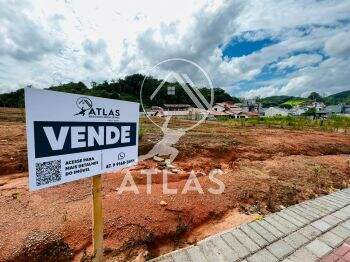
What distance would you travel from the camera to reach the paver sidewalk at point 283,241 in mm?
2670

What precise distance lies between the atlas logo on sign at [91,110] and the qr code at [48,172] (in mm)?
379

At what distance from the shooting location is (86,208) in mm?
3527

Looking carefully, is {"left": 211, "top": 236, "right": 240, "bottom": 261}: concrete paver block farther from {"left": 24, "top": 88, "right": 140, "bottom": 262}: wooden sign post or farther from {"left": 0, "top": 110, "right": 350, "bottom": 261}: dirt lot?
{"left": 24, "top": 88, "right": 140, "bottom": 262}: wooden sign post

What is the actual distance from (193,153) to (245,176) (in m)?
2.64

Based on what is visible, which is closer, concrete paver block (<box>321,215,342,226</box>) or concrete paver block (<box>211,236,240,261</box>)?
concrete paver block (<box>211,236,240,261</box>)

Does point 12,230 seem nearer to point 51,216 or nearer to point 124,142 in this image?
point 51,216

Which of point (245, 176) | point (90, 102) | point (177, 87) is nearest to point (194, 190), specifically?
point (245, 176)

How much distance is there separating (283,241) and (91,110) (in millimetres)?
2666

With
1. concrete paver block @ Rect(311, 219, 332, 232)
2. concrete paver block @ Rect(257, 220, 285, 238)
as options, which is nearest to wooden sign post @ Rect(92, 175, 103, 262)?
concrete paver block @ Rect(257, 220, 285, 238)

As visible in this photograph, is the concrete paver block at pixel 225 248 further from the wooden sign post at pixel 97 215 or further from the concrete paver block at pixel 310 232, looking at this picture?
the wooden sign post at pixel 97 215

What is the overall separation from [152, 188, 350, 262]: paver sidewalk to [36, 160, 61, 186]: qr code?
145 centimetres

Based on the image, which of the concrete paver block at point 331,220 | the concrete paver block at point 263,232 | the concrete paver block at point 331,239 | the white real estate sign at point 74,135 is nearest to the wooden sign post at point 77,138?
the white real estate sign at point 74,135

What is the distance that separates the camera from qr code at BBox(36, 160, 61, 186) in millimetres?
1623

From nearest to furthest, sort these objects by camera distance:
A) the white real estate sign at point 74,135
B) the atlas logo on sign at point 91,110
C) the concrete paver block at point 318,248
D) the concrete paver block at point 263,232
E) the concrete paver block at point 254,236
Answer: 1. the white real estate sign at point 74,135
2. the atlas logo on sign at point 91,110
3. the concrete paver block at point 318,248
4. the concrete paver block at point 254,236
5. the concrete paver block at point 263,232
